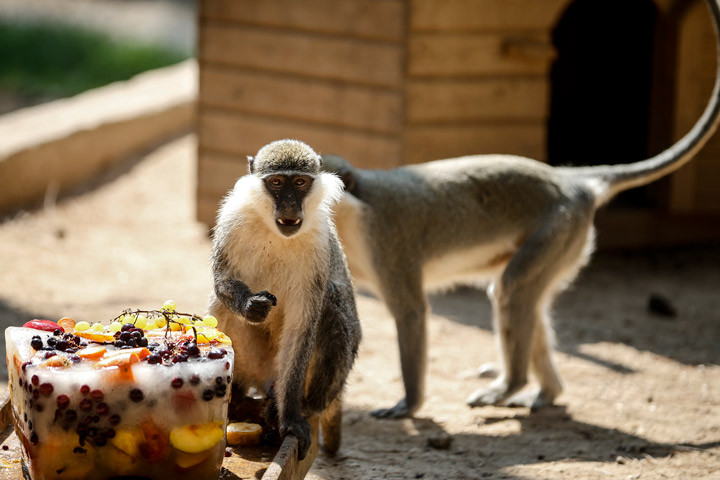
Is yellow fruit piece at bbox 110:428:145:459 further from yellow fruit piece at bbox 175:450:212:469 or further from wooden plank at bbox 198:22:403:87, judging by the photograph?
wooden plank at bbox 198:22:403:87

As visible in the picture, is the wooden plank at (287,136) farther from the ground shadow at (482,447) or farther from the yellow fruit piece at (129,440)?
the yellow fruit piece at (129,440)

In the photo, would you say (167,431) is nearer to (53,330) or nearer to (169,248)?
(53,330)

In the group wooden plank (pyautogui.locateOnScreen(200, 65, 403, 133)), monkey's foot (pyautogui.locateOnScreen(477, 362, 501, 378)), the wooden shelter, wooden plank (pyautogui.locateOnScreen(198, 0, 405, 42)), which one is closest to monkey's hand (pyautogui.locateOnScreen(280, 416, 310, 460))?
monkey's foot (pyautogui.locateOnScreen(477, 362, 501, 378))

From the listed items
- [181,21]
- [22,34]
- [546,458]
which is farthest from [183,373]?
[181,21]

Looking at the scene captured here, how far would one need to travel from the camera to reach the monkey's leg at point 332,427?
414 cm

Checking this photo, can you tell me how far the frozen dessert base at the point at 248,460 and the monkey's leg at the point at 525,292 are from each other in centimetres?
180

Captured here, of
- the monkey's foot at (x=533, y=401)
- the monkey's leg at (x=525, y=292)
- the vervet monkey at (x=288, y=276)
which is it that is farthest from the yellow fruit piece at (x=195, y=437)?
the monkey's foot at (x=533, y=401)

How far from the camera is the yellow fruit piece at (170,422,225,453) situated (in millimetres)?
3000

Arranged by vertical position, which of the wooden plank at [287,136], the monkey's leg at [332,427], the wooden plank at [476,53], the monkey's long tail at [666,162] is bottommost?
the monkey's leg at [332,427]

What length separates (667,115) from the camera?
8.19m

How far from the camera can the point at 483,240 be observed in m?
5.35

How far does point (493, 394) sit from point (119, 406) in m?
2.96

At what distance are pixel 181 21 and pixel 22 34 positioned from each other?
517cm

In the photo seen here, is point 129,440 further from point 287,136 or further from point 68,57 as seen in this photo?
point 68,57
